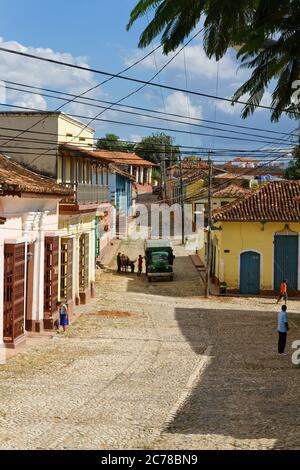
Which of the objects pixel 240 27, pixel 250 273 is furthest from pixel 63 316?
pixel 250 273

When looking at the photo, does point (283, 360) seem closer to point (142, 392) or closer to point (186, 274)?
point (142, 392)

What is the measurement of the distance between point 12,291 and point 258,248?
16.1 m

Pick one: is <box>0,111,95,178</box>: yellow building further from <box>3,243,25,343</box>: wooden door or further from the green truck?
the green truck

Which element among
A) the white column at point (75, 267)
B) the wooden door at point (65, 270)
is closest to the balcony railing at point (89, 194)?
the white column at point (75, 267)

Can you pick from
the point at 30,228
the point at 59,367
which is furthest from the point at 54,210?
the point at 59,367

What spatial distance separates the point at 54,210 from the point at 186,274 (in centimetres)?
1608

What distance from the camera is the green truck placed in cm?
3288

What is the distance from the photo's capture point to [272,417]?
32.0 feet

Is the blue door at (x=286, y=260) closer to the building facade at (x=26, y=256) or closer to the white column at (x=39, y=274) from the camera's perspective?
the building facade at (x=26, y=256)

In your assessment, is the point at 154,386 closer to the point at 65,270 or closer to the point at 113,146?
the point at 65,270

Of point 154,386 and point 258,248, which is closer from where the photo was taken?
point 154,386

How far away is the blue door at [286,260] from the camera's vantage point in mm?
29516

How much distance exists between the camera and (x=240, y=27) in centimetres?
905

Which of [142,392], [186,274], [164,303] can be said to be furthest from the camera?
[186,274]
